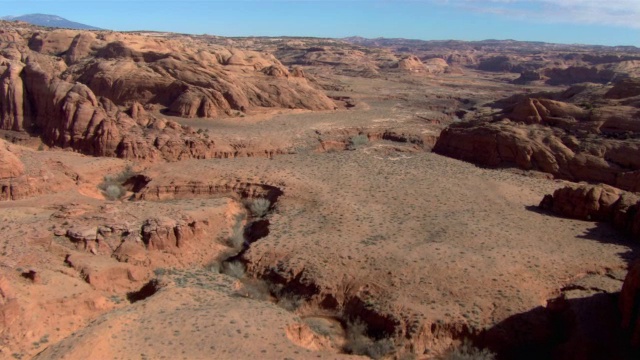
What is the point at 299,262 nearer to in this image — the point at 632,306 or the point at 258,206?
the point at 258,206

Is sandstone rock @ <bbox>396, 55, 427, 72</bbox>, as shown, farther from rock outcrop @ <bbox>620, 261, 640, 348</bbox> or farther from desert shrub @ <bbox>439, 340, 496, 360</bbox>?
desert shrub @ <bbox>439, 340, 496, 360</bbox>

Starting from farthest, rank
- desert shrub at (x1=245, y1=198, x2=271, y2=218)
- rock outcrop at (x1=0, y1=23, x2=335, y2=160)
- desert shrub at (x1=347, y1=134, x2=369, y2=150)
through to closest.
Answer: desert shrub at (x1=347, y1=134, x2=369, y2=150) → rock outcrop at (x1=0, y1=23, x2=335, y2=160) → desert shrub at (x1=245, y1=198, x2=271, y2=218)

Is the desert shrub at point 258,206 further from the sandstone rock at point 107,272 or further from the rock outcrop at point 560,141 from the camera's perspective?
the rock outcrop at point 560,141

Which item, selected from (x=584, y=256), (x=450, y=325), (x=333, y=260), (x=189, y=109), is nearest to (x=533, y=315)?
(x=450, y=325)

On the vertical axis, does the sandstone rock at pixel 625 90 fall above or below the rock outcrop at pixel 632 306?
above

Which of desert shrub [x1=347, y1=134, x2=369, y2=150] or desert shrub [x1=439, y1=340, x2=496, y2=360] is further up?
desert shrub [x1=347, y1=134, x2=369, y2=150]

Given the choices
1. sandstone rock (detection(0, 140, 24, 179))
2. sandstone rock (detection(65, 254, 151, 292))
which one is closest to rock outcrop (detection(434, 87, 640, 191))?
sandstone rock (detection(65, 254, 151, 292))

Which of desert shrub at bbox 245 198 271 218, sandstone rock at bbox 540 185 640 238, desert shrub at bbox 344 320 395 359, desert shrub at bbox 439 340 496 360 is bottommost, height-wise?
desert shrub at bbox 344 320 395 359

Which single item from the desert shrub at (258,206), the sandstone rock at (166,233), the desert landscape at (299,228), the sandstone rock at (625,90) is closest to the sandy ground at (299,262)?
the desert landscape at (299,228)
